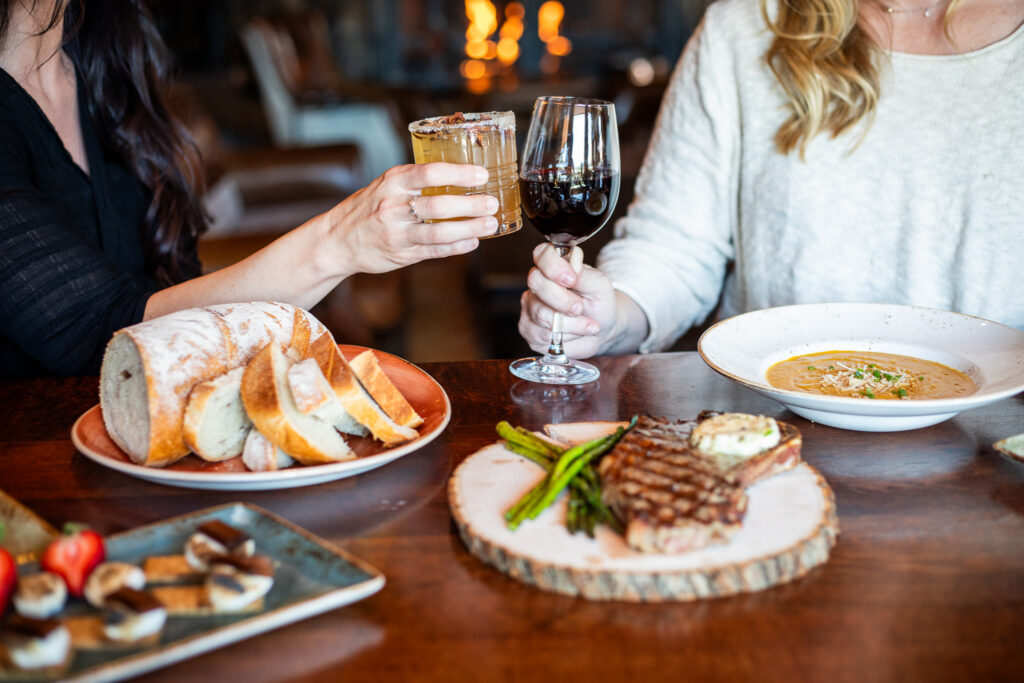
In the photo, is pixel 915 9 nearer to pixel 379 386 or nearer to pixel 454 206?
pixel 454 206

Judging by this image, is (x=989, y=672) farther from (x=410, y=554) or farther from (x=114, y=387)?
(x=114, y=387)

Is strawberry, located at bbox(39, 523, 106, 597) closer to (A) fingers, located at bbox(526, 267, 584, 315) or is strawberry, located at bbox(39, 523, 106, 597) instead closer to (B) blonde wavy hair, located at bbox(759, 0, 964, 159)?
(A) fingers, located at bbox(526, 267, 584, 315)

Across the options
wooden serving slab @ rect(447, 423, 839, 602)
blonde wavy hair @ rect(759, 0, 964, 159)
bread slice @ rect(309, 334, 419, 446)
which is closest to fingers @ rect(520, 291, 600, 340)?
bread slice @ rect(309, 334, 419, 446)

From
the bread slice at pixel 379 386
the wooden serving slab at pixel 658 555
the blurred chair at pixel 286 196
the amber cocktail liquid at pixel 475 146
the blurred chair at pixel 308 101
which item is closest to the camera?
the wooden serving slab at pixel 658 555

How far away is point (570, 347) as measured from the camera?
1.57m

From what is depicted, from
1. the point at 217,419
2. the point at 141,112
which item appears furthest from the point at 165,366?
the point at 141,112

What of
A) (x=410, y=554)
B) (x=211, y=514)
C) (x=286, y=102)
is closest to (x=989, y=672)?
(x=410, y=554)

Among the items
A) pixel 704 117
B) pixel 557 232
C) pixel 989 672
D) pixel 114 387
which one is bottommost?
pixel 989 672

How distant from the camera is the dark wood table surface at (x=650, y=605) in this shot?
73 centimetres

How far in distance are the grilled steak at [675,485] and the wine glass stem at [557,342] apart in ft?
1.44

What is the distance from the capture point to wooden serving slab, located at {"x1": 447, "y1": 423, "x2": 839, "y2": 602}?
0.81 meters

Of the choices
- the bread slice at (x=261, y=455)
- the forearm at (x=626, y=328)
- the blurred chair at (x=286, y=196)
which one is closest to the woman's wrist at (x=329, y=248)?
the bread slice at (x=261, y=455)

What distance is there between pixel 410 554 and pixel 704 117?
1.39m

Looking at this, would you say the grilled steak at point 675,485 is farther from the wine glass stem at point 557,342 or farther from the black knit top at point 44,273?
the black knit top at point 44,273
